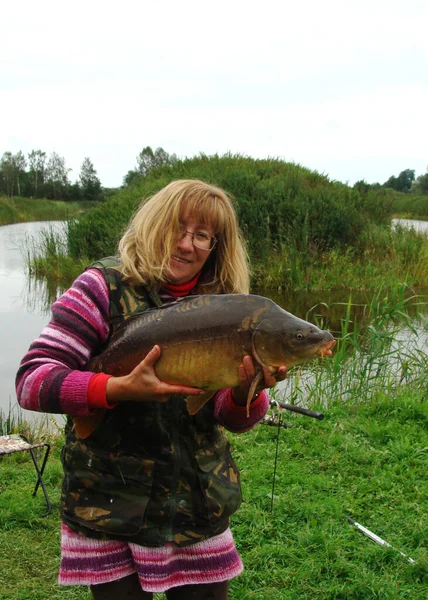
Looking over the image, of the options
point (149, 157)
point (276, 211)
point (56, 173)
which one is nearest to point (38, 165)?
point (56, 173)

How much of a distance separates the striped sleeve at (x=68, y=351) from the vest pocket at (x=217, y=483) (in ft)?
1.45

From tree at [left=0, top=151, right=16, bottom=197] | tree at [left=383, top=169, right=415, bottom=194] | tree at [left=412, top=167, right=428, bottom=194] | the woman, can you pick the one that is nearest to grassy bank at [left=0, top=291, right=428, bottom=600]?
the woman

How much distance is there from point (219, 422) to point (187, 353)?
0.39 meters

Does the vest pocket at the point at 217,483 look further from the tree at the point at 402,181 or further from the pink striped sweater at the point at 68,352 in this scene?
the tree at the point at 402,181

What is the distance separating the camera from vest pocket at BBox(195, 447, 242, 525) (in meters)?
1.99

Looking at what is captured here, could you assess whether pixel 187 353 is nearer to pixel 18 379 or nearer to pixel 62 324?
pixel 62 324

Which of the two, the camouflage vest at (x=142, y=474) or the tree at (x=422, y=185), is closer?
the camouflage vest at (x=142, y=474)

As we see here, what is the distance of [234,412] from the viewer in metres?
2.09

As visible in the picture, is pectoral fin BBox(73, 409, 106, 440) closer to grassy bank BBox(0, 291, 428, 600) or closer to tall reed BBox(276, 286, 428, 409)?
grassy bank BBox(0, 291, 428, 600)

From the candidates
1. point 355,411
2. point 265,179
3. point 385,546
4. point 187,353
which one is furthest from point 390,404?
point 265,179

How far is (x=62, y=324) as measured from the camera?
186 cm

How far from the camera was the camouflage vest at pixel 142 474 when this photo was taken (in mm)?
1902

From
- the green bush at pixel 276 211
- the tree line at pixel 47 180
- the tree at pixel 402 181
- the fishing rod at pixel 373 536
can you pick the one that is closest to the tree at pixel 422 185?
the tree line at pixel 47 180

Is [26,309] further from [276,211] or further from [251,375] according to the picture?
[251,375]
